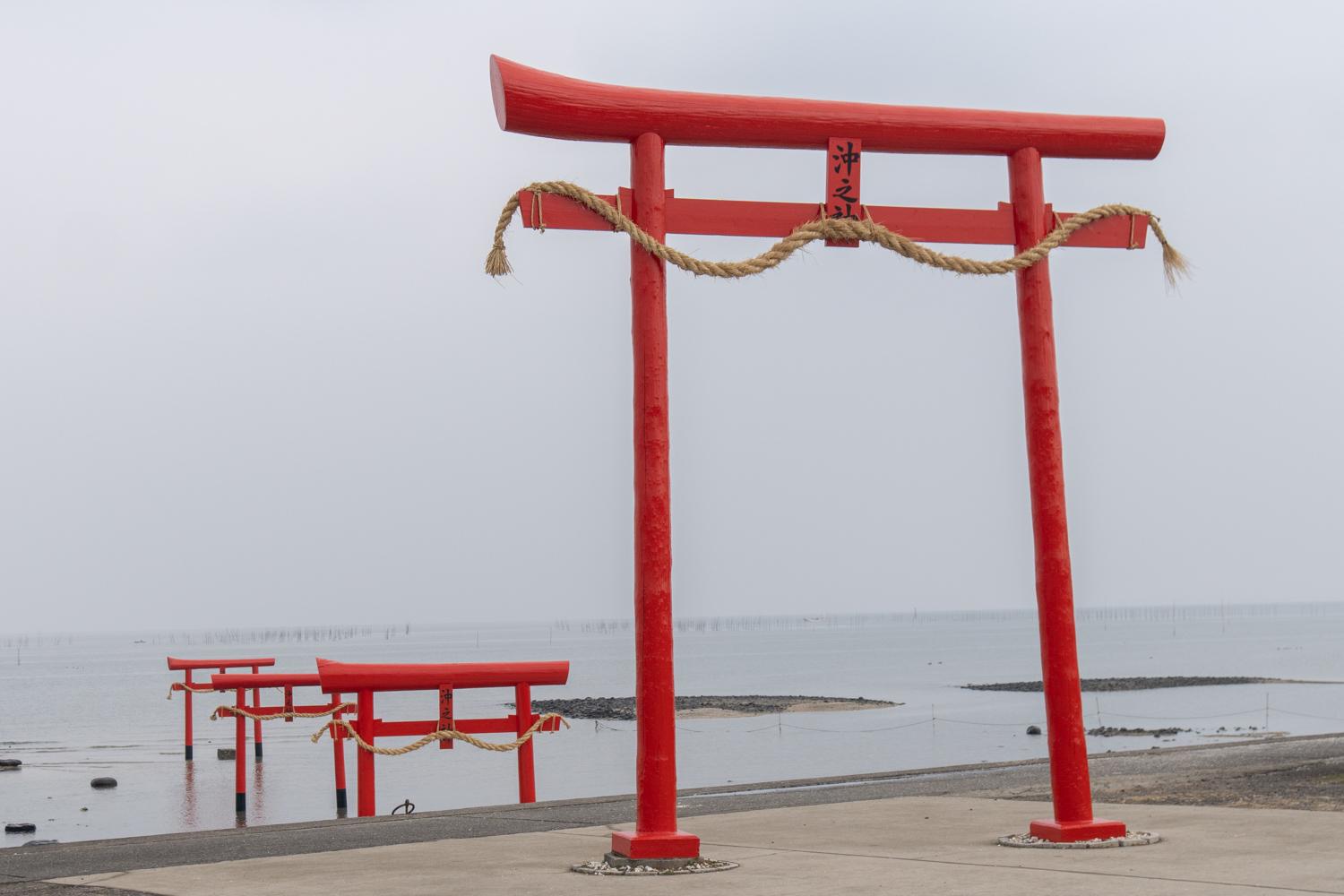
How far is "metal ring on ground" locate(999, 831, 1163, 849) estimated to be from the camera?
7.43 meters

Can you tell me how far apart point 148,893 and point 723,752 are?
33296mm

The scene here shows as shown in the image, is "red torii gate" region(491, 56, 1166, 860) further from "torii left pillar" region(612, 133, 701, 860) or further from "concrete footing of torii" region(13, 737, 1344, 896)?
"concrete footing of torii" region(13, 737, 1344, 896)

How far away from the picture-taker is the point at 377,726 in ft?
43.8

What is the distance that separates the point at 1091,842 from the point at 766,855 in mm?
1776

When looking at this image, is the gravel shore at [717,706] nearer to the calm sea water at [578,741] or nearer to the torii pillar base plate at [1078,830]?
the calm sea water at [578,741]

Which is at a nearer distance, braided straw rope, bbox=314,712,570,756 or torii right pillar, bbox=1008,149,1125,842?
torii right pillar, bbox=1008,149,1125,842

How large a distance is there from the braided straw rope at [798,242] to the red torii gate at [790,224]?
8 cm

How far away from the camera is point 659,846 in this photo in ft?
23.6

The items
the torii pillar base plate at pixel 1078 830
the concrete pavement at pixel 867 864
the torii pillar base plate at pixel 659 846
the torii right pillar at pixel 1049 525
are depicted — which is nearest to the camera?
the concrete pavement at pixel 867 864

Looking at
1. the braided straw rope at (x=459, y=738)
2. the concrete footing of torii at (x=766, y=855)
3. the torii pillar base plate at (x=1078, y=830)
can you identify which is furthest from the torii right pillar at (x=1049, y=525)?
the braided straw rope at (x=459, y=738)

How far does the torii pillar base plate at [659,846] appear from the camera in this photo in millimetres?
7176

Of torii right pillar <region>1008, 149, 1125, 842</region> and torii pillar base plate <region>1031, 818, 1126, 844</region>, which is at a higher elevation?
torii right pillar <region>1008, 149, 1125, 842</region>

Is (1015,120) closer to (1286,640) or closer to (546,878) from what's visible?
(546,878)

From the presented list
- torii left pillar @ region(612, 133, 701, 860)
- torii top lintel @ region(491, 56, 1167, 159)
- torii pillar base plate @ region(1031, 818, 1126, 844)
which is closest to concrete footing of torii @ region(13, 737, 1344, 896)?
torii pillar base plate @ region(1031, 818, 1126, 844)
